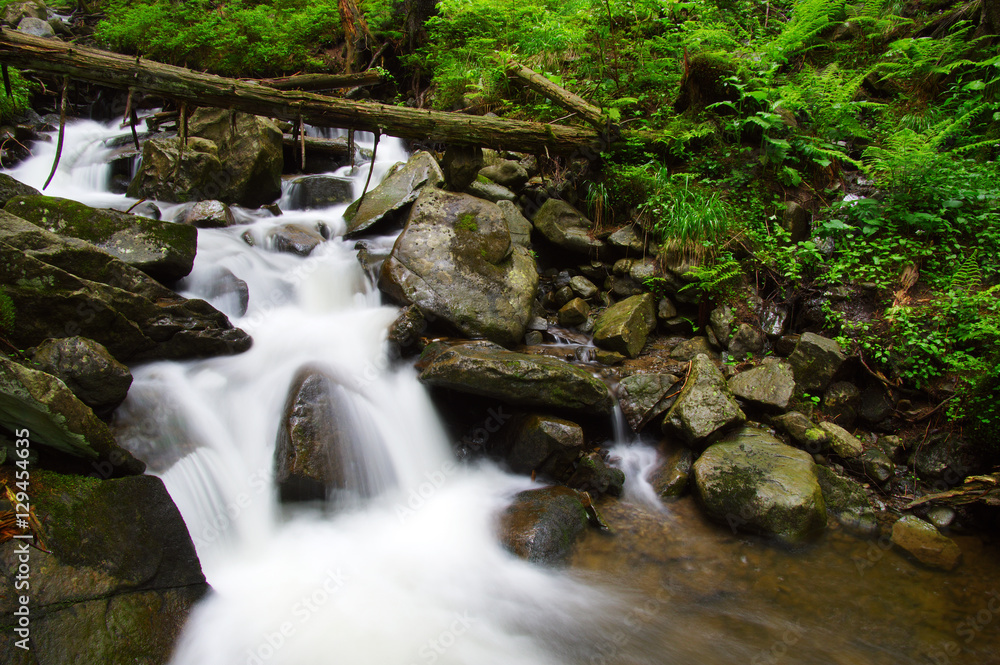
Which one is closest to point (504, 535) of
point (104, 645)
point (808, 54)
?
point (104, 645)

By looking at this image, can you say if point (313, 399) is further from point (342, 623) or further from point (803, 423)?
A: point (803, 423)

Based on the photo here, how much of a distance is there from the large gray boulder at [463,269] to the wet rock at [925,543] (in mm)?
4003

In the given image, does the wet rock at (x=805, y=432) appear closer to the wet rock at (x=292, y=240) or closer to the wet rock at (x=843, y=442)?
the wet rock at (x=843, y=442)

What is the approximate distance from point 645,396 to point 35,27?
1884cm

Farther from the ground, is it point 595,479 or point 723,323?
point 723,323

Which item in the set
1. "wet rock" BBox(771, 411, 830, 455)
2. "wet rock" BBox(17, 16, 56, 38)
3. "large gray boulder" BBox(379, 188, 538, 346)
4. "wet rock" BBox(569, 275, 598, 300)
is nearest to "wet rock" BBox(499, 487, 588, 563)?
"large gray boulder" BBox(379, 188, 538, 346)

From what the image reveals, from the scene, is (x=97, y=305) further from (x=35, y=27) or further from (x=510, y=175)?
(x=35, y=27)

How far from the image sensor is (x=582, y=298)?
22.5 feet

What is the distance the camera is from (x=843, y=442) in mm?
4762

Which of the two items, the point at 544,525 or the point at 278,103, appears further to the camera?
the point at 278,103

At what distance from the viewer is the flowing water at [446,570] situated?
10.7 ft

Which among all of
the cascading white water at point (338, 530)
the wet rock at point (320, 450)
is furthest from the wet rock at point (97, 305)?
the wet rock at point (320, 450)

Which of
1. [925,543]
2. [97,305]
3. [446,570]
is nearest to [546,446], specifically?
[446,570]

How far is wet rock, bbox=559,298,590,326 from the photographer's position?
6.57 metres
